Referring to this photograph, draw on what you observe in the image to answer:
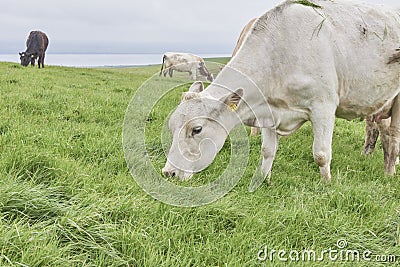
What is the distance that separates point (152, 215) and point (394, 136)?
13.1 ft

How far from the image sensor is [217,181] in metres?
3.77

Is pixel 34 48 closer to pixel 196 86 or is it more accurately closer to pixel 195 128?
pixel 196 86

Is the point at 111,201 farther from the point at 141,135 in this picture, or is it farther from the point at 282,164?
the point at 282,164

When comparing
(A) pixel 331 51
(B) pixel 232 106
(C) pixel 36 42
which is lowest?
(B) pixel 232 106

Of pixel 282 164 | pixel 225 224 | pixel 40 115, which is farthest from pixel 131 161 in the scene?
pixel 40 115

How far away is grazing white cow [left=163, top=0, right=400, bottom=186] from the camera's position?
3508mm

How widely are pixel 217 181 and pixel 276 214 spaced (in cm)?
93

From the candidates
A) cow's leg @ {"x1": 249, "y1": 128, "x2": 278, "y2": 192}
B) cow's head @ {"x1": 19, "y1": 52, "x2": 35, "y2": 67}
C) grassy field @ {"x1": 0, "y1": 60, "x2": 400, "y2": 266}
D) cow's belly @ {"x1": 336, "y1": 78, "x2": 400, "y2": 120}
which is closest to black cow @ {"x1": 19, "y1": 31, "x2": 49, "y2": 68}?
cow's head @ {"x1": 19, "y1": 52, "x2": 35, "y2": 67}

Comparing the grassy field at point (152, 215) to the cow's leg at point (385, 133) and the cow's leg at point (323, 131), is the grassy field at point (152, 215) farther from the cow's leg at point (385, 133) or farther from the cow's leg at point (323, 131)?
the cow's leg at point (385, 133)

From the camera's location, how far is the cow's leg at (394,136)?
5.07 meters

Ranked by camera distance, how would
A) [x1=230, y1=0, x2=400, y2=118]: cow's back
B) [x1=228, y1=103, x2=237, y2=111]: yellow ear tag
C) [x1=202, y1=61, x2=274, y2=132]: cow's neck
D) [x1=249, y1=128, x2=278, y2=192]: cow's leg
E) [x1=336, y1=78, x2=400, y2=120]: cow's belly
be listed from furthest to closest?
[x1=336, y1=78, x2=400, y2=120]: cow's belly → [x1=249, y1=128, x2=278, y2=192]: cow's leg → [x1=230, y1=0, x2=400, y2=118]: cow's back → [x1=202, y1=61, x2=274, y2=132]: cow's neck → [x1=228, y1=103, x2=237, y2=111]: yellow ear tag

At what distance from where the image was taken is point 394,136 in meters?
5.22

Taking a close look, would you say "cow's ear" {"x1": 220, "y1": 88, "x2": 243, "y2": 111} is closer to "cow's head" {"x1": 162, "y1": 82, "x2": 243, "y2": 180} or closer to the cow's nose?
"cow's head" {"x1": 162, "y1": 82, "x2": 243, "y2": 180}

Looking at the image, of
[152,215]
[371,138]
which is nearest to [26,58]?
[371,138]
